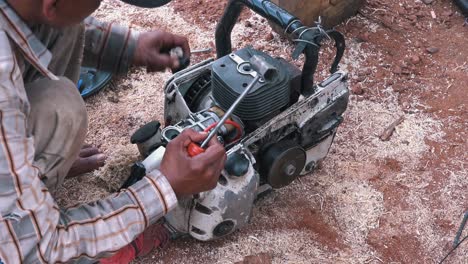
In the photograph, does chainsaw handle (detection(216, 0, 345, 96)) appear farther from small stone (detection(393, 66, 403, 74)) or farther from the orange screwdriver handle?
small stone (detection(393, 66, 403, 74))

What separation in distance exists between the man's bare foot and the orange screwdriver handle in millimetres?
897

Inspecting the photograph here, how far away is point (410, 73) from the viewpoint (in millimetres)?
3094

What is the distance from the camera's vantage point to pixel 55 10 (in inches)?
56.6

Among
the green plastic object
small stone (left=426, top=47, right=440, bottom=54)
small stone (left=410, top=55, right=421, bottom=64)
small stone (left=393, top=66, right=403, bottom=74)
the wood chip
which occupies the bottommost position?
the green plastic object

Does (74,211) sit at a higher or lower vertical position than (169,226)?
higher

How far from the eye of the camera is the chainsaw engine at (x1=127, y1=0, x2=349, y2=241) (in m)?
2.01

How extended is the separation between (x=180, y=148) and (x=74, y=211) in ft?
1.22

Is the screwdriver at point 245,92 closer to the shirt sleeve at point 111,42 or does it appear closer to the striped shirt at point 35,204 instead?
the striped shirt at point 35,204

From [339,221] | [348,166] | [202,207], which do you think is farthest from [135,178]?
[348,166]

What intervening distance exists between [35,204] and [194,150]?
510mm

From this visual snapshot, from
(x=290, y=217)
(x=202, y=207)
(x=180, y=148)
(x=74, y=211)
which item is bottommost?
(x=290, y=217)

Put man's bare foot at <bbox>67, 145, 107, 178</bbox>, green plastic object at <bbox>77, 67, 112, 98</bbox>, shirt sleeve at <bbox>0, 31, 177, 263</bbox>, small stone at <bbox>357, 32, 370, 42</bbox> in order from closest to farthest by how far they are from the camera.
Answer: shirt sleeve at <bbox>0, 31, 177, 263</bbox>
man's bare foot at <bbox>67, 145, 107, 178</bbox>
green plastic object at <bbox>77, 67, 112, 98</bbox>
small stone at <bbox>357, 32, 370, 42</bbox>

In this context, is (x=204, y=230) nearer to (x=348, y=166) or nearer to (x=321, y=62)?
(x=348, y=166)

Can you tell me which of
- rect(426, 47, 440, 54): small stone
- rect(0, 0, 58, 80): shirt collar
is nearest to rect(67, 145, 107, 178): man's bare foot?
rect(0, 0, 58, 80): shirt collar
